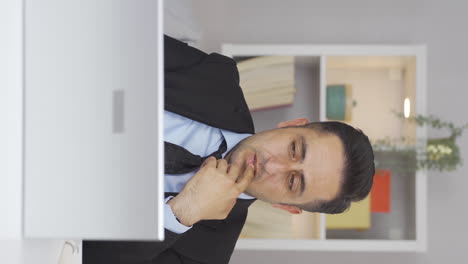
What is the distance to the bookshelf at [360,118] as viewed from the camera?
306 cm

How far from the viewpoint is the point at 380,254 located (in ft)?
11.3

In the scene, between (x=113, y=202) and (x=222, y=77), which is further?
(x=222, y=77)

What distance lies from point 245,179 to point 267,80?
158cm

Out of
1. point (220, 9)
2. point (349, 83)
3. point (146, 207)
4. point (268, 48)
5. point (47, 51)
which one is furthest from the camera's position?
point (220, 9)

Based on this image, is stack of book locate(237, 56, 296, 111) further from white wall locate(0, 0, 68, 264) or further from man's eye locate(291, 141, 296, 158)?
white wall locate(0, 0, 68, 264)

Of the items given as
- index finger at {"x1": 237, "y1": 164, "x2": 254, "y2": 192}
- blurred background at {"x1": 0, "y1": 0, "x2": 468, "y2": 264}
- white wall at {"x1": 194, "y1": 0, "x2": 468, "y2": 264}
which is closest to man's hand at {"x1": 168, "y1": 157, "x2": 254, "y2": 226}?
index finger at {"x1": 237, "y1": 164, "x2": 254, "y2": 192}

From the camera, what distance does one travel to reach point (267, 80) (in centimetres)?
318

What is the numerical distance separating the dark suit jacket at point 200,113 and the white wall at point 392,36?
4.44 feet

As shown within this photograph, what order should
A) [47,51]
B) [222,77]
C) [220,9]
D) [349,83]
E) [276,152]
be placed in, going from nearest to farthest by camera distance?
[47,51]
[276,152]
[222,77]
[349,83]
[220,9]

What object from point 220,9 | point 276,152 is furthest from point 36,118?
point 220,9

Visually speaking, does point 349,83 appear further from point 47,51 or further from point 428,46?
point 47,51

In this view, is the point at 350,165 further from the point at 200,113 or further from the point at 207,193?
the point at 207,193
